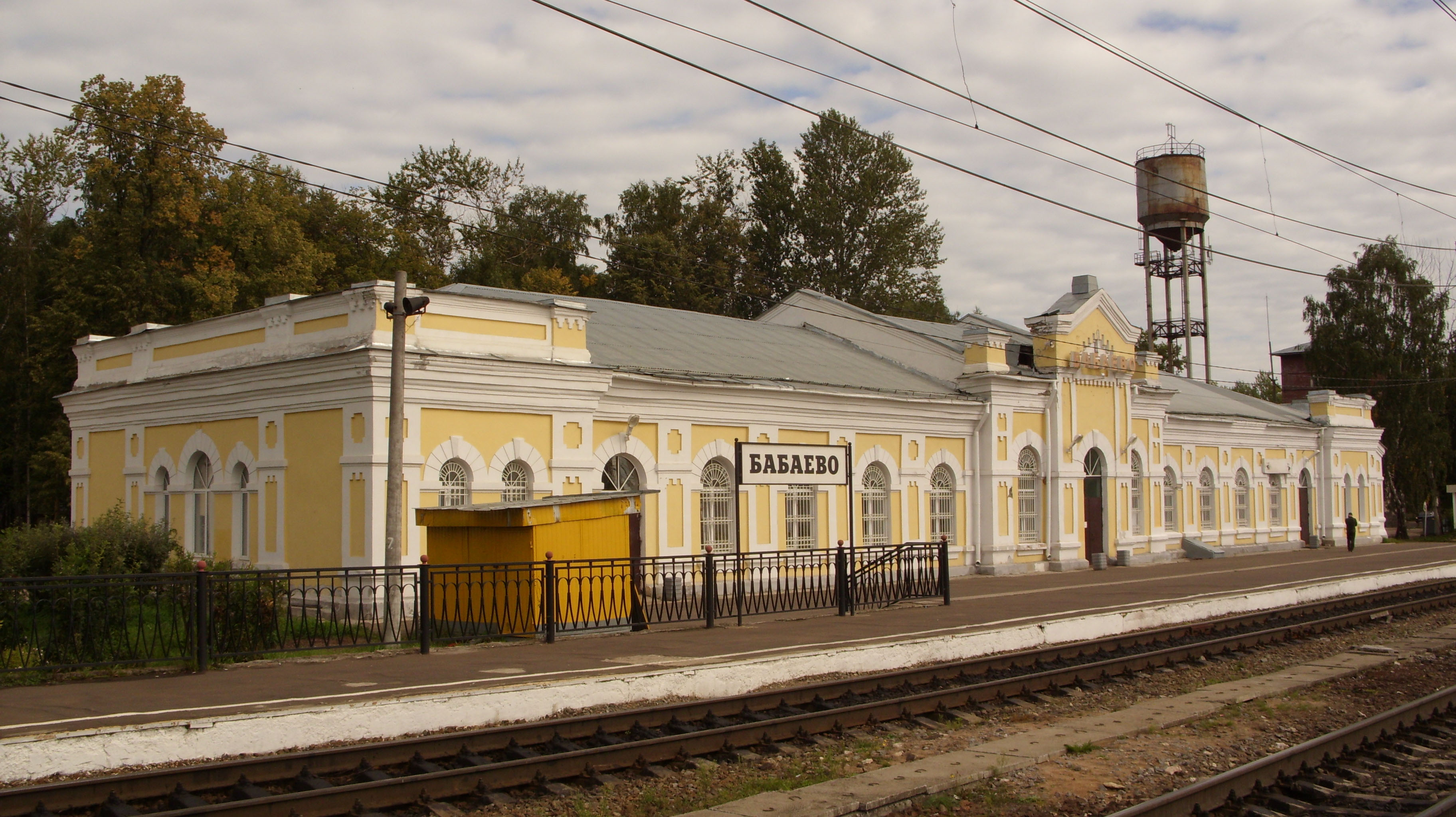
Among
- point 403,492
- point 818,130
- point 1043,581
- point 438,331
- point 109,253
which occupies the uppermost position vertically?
point 818,130

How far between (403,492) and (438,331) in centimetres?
244

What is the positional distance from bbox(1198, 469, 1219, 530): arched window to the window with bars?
18.0 metres

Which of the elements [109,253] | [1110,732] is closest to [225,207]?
[109,253]

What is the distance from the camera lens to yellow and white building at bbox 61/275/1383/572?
56.0 feet

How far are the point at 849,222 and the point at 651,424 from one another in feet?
108

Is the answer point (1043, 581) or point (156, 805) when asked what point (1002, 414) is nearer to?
point (1043, 581)

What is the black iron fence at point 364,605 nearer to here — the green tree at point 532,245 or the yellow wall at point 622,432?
the yellow wall at point 622,432

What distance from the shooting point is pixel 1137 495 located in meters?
32.1

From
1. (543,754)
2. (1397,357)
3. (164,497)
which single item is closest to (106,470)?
(164,497)

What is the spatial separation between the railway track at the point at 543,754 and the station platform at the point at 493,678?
268 mm

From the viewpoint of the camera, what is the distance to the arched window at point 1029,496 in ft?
91.6

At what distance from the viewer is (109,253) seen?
29.8 m

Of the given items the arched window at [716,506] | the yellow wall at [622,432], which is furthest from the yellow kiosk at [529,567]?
the arched window at [716,506]

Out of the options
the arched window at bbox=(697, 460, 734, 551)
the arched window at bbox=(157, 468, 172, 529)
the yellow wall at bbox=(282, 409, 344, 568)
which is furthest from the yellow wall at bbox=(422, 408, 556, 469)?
the arched window at bbox=(157, 468, 172, 529)
